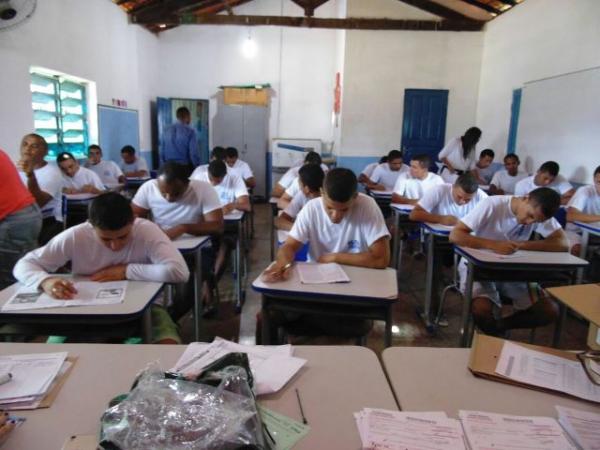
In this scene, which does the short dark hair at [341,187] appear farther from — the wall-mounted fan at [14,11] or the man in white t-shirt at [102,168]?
the man in white t-shirt at [102,168]

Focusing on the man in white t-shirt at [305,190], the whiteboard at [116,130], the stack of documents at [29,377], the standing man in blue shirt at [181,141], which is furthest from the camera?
the standing man in blue shirt at [181,141]

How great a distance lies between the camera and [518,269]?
2.51m

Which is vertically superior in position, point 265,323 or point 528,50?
point 528,50

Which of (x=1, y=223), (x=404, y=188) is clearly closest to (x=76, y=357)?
(x=1, y=223)

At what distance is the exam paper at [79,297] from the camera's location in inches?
67.7

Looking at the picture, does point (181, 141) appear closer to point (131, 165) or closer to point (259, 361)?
point (131, 165)

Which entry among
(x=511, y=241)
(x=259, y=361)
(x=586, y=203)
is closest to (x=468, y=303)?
(x=511, y=241)

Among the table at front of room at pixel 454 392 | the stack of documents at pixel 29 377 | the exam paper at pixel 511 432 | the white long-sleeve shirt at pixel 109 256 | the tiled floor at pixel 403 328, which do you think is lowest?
the tiled floor at pixel 403 328

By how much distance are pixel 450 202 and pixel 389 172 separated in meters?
2.53

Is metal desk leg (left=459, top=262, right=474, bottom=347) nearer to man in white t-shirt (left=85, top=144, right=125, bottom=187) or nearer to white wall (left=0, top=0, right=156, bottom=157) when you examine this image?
white wall (left=0, top=0, right=156, bottom=157)

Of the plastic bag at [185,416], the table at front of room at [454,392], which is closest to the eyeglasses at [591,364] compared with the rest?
the table at front of room at [454,392]

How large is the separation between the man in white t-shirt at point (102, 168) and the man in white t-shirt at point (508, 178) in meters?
5.06

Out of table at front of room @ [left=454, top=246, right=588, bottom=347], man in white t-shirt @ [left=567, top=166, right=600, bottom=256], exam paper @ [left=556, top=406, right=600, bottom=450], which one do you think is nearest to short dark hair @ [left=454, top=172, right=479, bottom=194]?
table at front of room @ [left=454, top=246, right=588, bottom=347]

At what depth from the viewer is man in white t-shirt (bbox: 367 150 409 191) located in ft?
20.4
